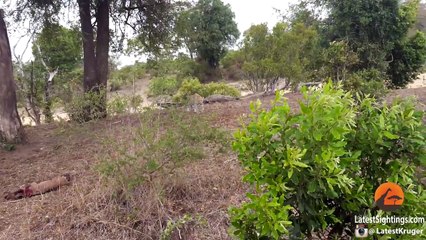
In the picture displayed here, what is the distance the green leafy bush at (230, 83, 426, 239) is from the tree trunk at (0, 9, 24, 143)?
550 cm

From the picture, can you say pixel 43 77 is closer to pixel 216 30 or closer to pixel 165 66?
pixel 165 66

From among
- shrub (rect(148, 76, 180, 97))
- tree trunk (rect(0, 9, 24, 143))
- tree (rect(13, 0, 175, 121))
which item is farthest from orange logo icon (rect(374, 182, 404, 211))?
tree (rect(13, 0, 175, 121))

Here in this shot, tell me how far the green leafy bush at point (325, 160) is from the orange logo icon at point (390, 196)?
0.09 feet

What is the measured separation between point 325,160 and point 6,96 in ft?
19.2

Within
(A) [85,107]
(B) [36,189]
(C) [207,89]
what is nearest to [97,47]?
(A) [85,107]

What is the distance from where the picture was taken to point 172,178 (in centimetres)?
334

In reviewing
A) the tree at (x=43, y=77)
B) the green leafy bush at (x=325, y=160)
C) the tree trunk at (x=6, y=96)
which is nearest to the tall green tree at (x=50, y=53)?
the tree at (x=43, y=77)

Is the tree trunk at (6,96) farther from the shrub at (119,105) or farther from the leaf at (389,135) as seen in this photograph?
the leaf at (389,135)

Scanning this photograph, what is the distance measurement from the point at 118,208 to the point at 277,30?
339 inches

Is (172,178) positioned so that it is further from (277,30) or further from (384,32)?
(384,32)

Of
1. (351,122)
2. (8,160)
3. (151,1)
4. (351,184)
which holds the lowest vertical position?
(8,160)

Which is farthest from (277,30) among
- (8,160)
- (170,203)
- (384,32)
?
(170,203)

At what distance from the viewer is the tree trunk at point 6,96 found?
5.80 m

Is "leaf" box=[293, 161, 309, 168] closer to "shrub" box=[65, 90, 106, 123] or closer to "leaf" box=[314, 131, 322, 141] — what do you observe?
"leaf" box=[314, 131, 322, 141]
